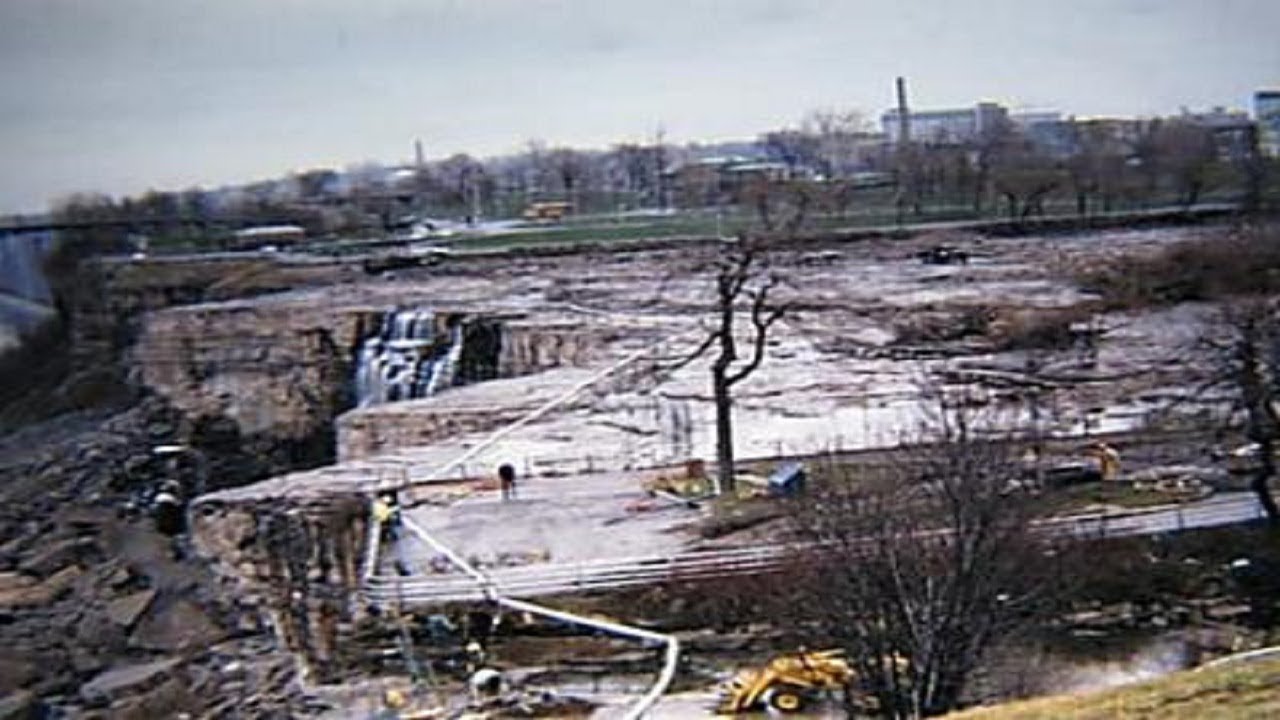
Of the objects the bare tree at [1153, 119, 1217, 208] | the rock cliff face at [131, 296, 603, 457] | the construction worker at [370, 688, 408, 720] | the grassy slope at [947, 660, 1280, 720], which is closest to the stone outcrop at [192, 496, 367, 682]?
the construction worker at [370, 688, 408, 720]

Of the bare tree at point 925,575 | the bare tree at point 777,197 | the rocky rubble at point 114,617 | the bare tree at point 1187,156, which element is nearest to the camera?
the bare tree at point 925,575

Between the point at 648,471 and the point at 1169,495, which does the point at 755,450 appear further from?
the point at 1169,495

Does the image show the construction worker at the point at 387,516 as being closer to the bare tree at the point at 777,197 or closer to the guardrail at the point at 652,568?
the guardrail at the point at 652,568

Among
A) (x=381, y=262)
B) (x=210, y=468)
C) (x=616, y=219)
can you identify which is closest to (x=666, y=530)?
(x=210, y=468)

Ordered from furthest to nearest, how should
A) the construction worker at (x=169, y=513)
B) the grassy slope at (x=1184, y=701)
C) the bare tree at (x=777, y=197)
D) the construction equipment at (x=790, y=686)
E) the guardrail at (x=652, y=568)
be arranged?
the bare tree at (x=777, y=197) < the construction worker at (x=169, y=513) < the guardrail at (x=652, y=568) < the construction equipment at (x=790, y=686) < the grassy slope at (x=1184, y=701)

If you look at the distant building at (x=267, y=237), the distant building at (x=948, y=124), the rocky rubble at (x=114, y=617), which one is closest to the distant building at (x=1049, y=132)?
the distant building at (x=948, y=124)

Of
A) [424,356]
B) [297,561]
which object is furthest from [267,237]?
[297,561]
